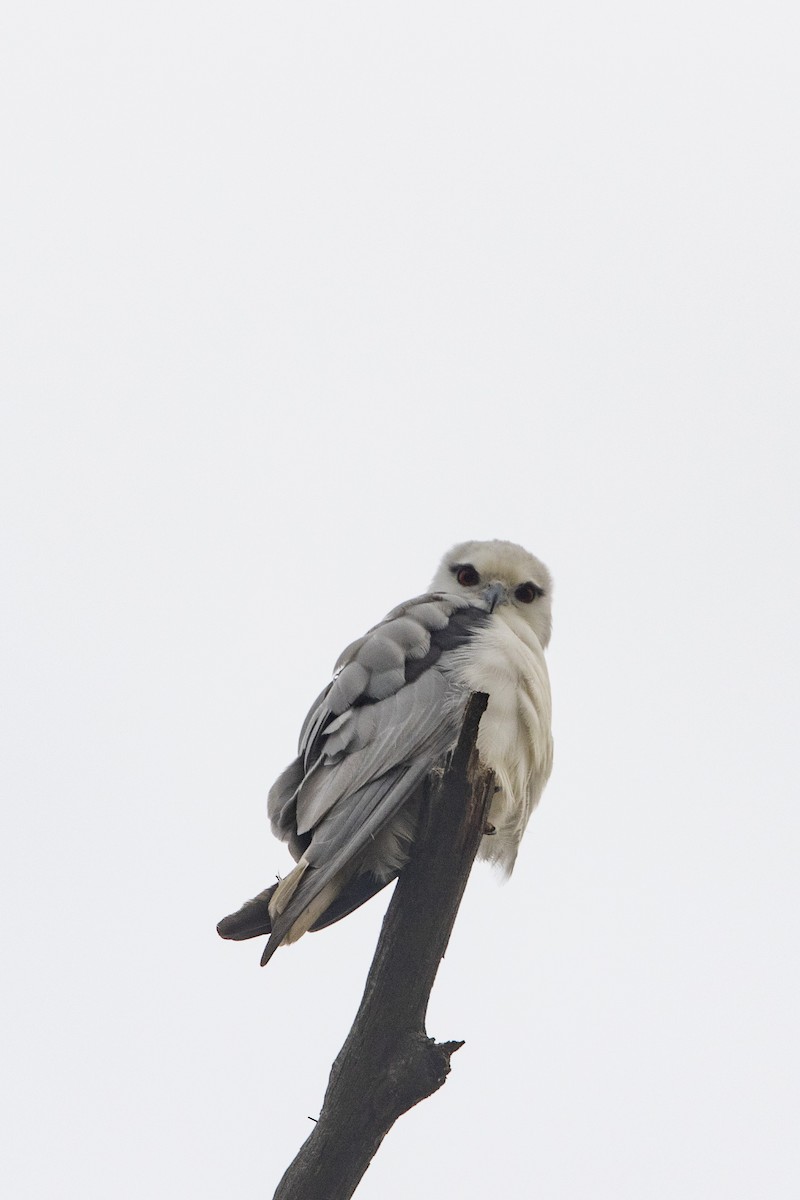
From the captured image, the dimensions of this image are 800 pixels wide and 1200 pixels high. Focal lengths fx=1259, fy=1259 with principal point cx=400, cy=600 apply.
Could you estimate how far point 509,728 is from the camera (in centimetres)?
463

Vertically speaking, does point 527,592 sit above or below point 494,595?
above

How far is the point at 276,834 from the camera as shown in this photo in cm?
436

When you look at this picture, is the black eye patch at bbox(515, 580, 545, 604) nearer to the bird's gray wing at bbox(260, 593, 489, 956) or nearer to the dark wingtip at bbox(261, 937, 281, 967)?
the bird's gray wing at bbox(260, 593, 489, 956)

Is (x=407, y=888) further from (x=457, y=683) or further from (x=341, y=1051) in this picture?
(x=457, y=683)

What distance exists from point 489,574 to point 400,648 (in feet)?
4.84

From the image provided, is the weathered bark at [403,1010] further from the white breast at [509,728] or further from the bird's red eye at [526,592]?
the bird's red eye at [526,592]

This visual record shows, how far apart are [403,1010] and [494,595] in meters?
2.57

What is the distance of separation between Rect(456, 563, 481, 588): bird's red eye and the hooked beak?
0.32m

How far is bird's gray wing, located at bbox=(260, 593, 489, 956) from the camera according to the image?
3955mm

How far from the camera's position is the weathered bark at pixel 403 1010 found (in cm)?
326

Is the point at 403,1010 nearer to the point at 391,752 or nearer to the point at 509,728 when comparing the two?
the point at 391,752

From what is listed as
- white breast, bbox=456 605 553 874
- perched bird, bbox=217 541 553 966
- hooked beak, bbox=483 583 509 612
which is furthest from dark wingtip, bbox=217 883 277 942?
hooked beak, bbox=483 583 509 612

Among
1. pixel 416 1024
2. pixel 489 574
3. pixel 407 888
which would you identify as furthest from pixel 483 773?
pixel 489 574

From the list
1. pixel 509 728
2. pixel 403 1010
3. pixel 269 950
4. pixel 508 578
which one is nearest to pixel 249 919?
pixel 269 950
